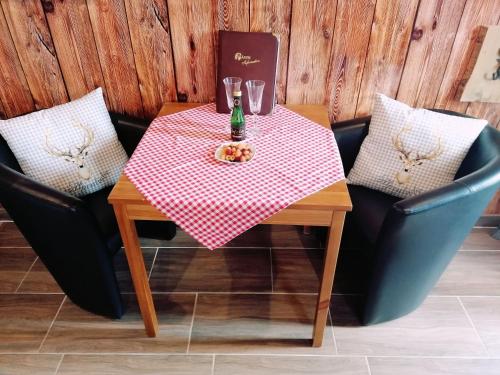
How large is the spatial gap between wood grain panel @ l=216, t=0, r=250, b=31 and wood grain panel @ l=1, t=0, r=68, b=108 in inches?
29.7

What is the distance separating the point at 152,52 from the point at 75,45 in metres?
0.34

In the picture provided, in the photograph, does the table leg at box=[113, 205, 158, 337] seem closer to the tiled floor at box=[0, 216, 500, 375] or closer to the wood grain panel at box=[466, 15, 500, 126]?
the tiled floor at box=[0, 216, 500, 375]

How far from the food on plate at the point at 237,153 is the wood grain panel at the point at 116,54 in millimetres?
711

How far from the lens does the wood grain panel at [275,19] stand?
1.59 metres

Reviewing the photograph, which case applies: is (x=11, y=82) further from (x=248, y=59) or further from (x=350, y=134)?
(x=350, y=134)

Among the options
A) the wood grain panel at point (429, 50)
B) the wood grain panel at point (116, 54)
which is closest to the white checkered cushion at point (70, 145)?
the wood grain panel at point (116, 54)

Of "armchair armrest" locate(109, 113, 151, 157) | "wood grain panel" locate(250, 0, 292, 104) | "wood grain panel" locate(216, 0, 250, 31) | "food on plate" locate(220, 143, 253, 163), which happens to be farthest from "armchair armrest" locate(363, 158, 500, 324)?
"armchair armrest" locate(109, 113, 151, 157)

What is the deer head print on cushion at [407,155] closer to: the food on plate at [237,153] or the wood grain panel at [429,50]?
the wood grain panel at [429,50]

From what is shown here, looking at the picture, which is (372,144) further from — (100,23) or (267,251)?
(100,23)

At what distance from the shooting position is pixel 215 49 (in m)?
1.71

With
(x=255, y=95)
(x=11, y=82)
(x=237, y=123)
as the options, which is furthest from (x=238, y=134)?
(x=11, y=82)

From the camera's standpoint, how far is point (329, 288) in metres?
1.40

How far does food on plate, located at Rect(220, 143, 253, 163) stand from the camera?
53.5 inches

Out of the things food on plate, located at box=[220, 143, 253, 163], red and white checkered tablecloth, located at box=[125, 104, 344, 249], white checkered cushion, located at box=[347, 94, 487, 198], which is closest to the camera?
red and white checkered tablecloth, located at box=[125, 104, 344, 249]
